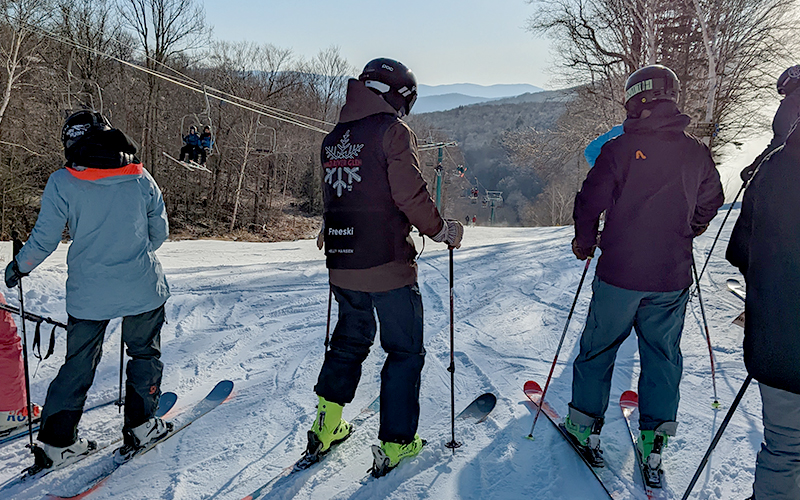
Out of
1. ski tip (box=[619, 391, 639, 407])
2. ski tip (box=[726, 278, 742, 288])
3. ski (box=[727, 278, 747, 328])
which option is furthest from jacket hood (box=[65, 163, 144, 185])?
ski tip (box=[726, 278, 742, 288])

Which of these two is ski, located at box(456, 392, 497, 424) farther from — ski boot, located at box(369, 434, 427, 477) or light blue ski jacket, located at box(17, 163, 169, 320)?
light blue ski jacket, located at box(17, 163, 169, 320)

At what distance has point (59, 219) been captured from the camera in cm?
216

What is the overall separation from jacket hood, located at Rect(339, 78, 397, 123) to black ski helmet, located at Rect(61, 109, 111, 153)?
1.22m

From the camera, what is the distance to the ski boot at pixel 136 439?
235cm

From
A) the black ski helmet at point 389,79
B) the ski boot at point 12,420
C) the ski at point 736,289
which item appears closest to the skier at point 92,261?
the ski boot at point 12,420

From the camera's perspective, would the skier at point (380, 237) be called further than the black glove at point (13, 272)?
No

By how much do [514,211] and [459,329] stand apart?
83.9m

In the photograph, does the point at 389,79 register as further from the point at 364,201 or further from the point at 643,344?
the point at 643,344

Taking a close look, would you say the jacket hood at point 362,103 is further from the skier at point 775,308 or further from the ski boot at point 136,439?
the ski boot at point 136,439

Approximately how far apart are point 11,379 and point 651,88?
3.61 meters

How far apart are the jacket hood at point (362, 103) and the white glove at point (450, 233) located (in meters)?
0.60

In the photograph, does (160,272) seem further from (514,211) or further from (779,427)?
(514,211)

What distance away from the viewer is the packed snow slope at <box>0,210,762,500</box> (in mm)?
2156

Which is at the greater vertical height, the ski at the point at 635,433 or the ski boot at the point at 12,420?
the ski at the point at 635,433
